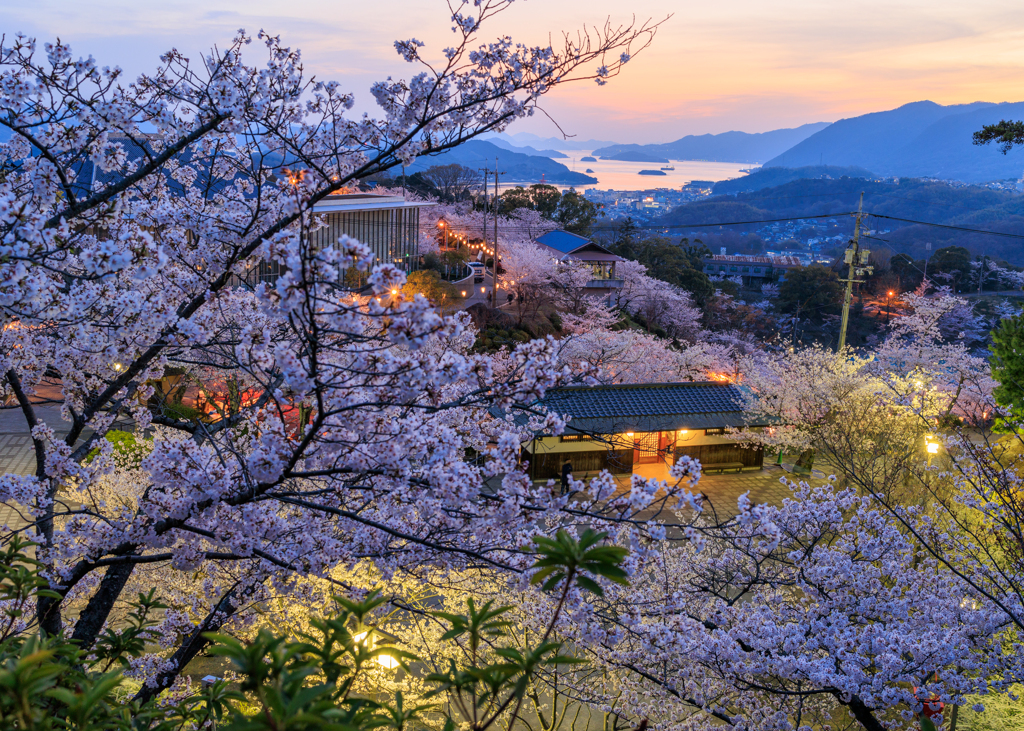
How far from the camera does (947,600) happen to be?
5777mm

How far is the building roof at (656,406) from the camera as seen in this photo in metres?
15.7

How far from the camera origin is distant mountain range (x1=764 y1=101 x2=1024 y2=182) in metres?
136

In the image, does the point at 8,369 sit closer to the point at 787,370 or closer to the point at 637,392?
the point at 637,392

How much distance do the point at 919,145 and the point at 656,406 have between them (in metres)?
186

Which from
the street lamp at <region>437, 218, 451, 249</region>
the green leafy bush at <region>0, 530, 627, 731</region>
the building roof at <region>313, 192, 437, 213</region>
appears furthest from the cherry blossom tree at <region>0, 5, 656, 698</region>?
the street lamp at <region>437, 218, 451, 249</region>

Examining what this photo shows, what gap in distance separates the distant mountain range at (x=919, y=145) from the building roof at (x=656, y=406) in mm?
138004

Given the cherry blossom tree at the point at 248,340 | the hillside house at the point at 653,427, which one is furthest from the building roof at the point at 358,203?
the cherry blossom tree at the point at 248,340

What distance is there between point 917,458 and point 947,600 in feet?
28.1

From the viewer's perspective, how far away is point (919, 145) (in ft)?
529

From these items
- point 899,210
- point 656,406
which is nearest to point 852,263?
point 656,406

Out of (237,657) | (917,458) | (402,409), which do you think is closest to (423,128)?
(402,409)

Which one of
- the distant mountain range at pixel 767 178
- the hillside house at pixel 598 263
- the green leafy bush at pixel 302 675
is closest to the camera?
the green leafy bush at pixel 302 675

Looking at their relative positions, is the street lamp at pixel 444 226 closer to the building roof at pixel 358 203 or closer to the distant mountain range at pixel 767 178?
the building roof at pixel 358 203

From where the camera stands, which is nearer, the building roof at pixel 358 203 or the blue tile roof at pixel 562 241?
the building roof at pixel 358 203
